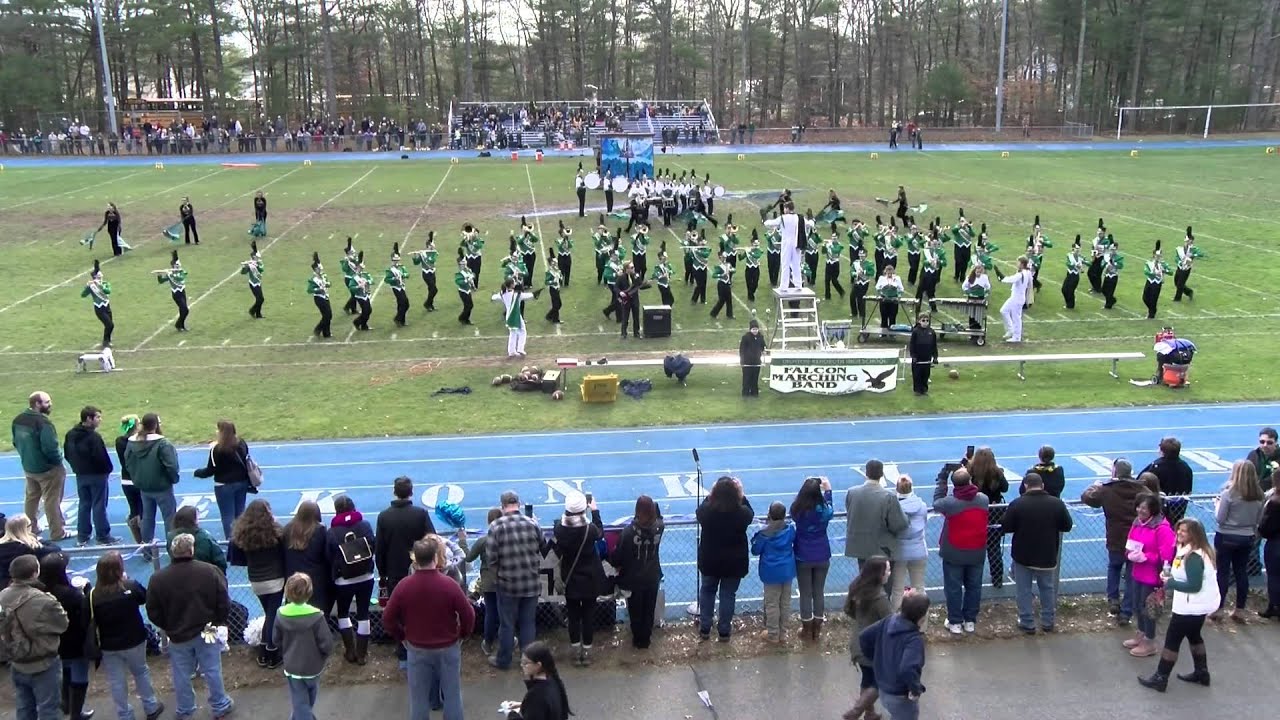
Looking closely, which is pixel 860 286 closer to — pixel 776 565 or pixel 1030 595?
pixel 1030 595

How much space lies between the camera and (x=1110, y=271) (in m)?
20.7

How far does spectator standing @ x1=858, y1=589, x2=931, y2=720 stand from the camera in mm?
6184

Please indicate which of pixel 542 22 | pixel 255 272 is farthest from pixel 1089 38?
pixel 255 272

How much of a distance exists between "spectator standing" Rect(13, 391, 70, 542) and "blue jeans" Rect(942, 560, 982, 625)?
28.4 feet

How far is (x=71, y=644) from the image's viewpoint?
7117 millimetres

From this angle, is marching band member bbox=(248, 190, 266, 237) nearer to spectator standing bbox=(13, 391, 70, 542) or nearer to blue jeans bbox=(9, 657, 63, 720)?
spectator standing bbox=(13, 391, 70, 542)

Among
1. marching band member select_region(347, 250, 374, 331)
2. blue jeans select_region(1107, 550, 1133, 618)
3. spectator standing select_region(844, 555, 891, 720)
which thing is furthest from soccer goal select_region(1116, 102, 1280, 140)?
spectator standing select_region(844, 555, 891, 720)

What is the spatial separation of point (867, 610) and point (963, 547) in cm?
165

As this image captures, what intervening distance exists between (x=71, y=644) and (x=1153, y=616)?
26.6 feet

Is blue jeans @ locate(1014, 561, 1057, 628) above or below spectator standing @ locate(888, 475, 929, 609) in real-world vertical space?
below

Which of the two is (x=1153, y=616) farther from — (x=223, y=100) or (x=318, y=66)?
(x=318, y=66)

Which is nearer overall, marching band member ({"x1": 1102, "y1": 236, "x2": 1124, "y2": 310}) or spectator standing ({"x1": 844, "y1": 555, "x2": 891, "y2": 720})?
spectator standing ({"x1": 844, "y1": 555, "x2": 891, "y2": 720})

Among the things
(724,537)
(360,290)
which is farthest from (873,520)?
(360,290)

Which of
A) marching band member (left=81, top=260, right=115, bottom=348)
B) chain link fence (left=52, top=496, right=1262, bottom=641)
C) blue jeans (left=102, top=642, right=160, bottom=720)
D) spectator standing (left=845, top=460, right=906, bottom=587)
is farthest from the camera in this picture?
marching band member (left=81, top=260, right=115, bottom=348)
